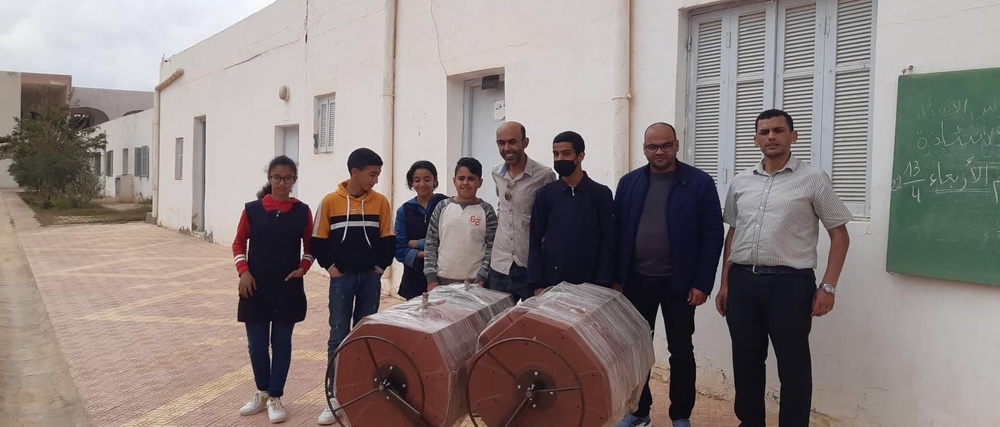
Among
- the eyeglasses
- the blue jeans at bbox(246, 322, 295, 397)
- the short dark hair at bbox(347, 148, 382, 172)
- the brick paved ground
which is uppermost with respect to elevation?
the eyeglasses

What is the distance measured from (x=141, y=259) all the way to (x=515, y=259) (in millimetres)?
10122

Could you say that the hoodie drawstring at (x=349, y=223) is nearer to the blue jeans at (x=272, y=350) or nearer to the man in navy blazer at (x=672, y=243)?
the blue jeans at (x=272, y=350)

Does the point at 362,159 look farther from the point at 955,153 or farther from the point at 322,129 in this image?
the point at 322,129

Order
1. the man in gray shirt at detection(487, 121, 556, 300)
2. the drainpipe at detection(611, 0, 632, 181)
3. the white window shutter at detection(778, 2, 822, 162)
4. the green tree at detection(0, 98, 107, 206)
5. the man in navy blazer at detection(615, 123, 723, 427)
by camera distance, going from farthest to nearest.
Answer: the green tree at detection(0, 98, 107, 206) → the drainpipe at detection(611, 0, 632, 181) → the white window shutter at detection(778, 2, 822, 162) → the man in gray shirt at detection(487, 121, 556, 300) → the man in navy blazer at detection(615, 123, 723, 427)

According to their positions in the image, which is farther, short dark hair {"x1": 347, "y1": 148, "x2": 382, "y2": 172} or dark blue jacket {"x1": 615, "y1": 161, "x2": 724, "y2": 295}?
short dark hair {"x1": 347, "y1": 148, "x2": 382, "y2": 172}

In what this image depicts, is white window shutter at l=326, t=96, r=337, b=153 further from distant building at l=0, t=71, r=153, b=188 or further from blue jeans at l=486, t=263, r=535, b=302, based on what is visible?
distant building at l=0, t=71, r=153, b=188

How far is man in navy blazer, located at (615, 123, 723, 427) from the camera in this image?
365cm

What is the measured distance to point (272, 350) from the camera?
14.3 feet

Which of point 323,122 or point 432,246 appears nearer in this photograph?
point 432,246

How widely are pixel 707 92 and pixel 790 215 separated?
172 cm

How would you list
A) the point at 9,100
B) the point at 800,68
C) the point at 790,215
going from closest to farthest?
the point at 790,215, the point at 800,68, the point at 9,100

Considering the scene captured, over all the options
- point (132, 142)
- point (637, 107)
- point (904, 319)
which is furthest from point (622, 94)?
point (132, 142)

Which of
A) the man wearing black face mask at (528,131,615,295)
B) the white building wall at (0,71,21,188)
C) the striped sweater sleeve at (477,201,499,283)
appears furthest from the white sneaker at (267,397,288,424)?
the white building wall at (0,71,21,188)

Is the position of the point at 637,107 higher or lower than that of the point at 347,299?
higher
